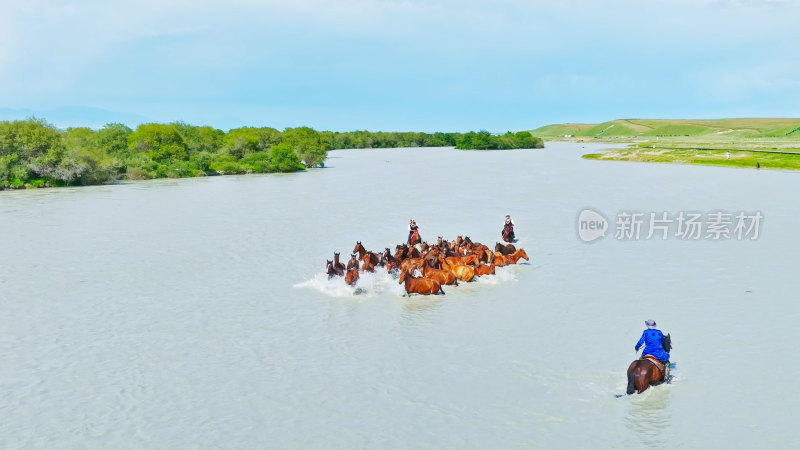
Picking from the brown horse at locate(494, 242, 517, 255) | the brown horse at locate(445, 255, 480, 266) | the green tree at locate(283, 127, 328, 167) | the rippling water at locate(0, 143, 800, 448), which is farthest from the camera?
the green tree at locate(283, 127, 328, 167)

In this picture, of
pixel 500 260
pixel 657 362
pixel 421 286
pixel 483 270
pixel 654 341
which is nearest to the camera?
pixel 654 341

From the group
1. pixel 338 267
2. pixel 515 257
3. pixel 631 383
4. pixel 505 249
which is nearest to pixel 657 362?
pixel 631 383

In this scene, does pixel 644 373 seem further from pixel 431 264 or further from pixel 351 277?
pixel 351 277

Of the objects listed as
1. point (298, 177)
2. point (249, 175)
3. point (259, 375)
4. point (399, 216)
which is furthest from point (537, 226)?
point (249, 175)

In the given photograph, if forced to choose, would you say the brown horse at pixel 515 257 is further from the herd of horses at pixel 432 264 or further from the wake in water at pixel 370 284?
the wake in water at pixel 370 284

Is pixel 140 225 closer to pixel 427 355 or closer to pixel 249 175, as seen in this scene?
pixel 427 355
